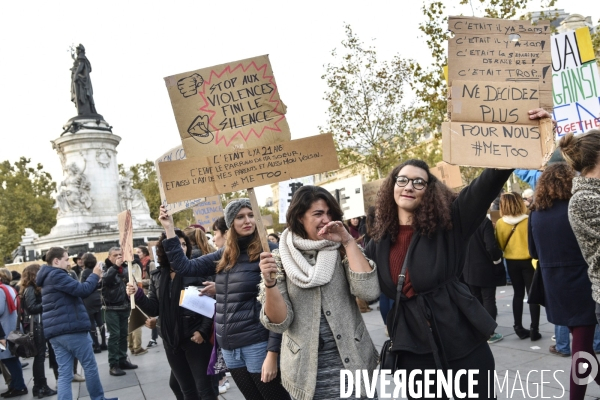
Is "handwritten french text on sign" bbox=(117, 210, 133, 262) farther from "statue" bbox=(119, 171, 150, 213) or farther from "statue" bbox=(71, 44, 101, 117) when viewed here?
"statue" bbox=(71, 44, 101, 117)

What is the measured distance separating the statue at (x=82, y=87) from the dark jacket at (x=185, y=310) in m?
27.1

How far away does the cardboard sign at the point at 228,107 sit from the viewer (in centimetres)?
314

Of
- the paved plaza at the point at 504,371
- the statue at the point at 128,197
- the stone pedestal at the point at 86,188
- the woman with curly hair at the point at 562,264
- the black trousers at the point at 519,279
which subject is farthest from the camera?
the statue at the point at 128,197

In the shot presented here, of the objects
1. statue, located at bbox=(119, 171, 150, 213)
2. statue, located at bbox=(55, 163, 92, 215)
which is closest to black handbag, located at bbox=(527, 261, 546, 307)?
statue, located at bbox=(55, 163, 92, 215)

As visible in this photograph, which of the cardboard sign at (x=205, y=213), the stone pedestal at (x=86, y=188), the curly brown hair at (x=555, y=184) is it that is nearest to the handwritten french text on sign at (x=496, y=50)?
the curly brown hair at (x=555, y=184)

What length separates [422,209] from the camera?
273cm

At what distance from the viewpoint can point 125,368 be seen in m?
8.07

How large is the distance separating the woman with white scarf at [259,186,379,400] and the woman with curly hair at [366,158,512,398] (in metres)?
0.18

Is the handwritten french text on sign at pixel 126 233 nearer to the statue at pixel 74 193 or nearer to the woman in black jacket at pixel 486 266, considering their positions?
the woman in black jacket at pixel 486 266

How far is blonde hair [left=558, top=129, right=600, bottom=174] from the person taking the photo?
3020mm

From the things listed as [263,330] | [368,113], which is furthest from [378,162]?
[263,330]

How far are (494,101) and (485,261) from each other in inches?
171

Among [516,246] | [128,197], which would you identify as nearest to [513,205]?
[516,246]

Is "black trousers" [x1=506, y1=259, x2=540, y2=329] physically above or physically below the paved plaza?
above
